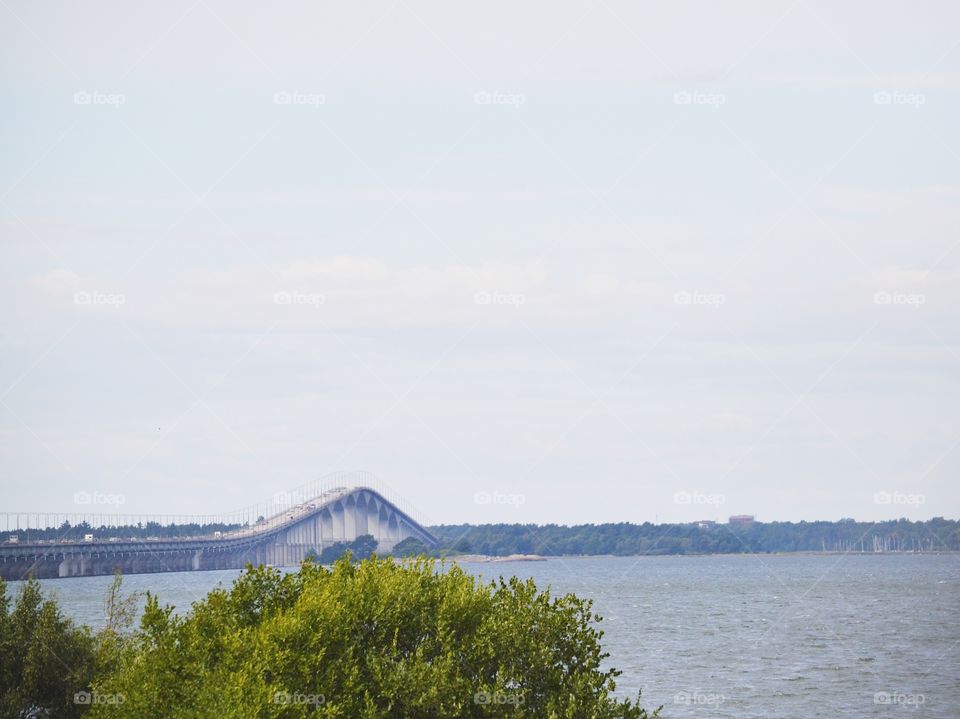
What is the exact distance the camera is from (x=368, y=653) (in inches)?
1257

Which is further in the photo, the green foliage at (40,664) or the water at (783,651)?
the water at (783,651)

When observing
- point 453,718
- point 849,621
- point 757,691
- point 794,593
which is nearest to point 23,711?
point 453,718

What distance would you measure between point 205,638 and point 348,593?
157 inches

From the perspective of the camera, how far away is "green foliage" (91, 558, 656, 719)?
3119 cm

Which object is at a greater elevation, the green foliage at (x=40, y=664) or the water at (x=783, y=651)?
the green foliage at (x=40, y=664)

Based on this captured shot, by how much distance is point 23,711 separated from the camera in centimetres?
4350

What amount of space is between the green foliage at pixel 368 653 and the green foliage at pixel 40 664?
9.40m

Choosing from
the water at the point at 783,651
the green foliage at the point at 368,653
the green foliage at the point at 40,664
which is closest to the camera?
the green foliage at the point at 368,653

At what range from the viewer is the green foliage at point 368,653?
3119cm

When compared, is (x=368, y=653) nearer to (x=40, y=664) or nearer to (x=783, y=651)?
(x=40, y=664)

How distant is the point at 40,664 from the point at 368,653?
17.9 metres

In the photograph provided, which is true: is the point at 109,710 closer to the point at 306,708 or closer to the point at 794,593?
the point at 306,708

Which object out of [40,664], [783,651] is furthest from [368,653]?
[783,651]

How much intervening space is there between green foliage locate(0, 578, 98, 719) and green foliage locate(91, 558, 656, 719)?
940 cm
